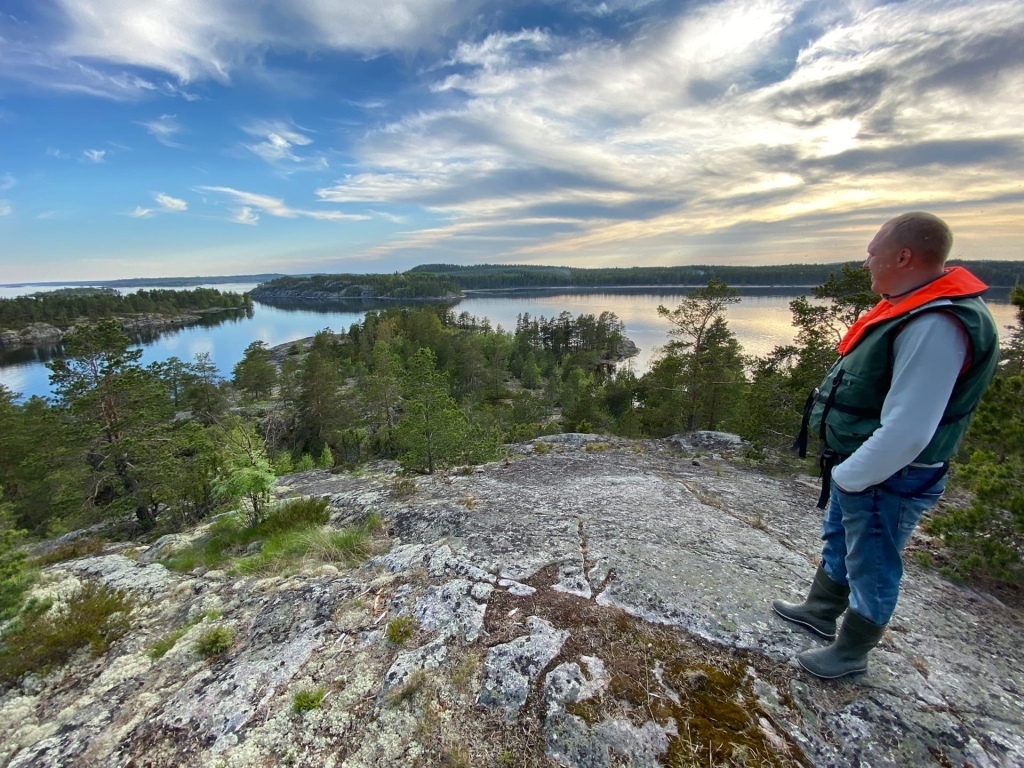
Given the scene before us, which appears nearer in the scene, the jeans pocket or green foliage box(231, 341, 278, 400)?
the jeans pocket

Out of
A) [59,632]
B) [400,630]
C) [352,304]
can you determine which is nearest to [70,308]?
[352,304]

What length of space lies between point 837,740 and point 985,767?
663mm

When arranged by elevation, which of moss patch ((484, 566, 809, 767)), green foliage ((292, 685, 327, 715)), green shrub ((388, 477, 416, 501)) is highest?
moss patch ((484, 566, 809, 767))

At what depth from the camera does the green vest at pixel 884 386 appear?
199cm

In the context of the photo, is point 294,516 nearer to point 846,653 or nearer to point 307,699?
point 307,699

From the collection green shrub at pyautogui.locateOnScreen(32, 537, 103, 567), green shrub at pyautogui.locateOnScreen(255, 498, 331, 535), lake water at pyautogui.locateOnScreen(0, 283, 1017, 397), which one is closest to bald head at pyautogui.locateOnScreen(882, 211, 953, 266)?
green shrub at pyautogui.locateOnScreen(255, 498, 331, 535)

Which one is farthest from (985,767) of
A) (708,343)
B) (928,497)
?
(708,343)

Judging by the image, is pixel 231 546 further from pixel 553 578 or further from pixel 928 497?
pixel 928 497

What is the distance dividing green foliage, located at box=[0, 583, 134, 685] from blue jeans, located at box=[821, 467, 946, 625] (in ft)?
20.1

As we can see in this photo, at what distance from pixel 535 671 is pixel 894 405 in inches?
107

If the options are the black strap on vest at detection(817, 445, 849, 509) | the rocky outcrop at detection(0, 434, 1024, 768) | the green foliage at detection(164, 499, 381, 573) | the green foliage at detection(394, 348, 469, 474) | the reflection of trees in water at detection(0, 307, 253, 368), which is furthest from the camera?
the reflection of trees in water at detection(0, 307, 253, 368)

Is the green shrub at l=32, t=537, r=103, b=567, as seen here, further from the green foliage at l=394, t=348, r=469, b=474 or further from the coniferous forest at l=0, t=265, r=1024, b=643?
the green foliage at l=394, t=348, r=469, b=474

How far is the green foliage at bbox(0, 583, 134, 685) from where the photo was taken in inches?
139

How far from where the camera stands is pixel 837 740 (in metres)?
2.34
